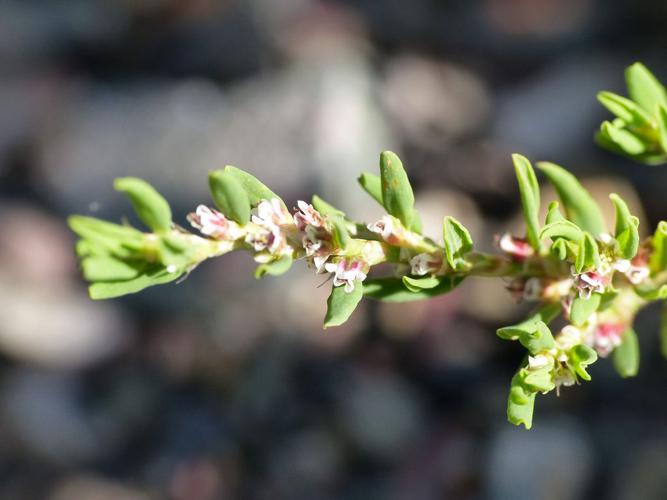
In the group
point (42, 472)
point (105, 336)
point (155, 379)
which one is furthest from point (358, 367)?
point (42, 472)

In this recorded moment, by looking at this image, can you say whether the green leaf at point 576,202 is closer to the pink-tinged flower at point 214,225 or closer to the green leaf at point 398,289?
the green leaf at point 398,289

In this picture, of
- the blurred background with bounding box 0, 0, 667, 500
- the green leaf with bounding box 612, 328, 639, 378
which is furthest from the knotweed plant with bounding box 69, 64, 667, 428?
the blurred background with bounding box 0, 0, 667, 500

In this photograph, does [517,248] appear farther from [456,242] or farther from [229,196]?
[229,196]

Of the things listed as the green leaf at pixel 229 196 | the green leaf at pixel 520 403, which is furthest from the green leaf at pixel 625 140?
the green leaf at pixel 229 196

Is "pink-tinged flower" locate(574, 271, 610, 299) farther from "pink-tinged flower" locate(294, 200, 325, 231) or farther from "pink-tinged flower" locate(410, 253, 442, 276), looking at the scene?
"pink-tinged flower" locate(294, 200, 325, 231)

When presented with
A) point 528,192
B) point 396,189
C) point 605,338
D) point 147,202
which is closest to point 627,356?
point 605,338

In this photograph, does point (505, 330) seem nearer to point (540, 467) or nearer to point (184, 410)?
point (540, 467)
